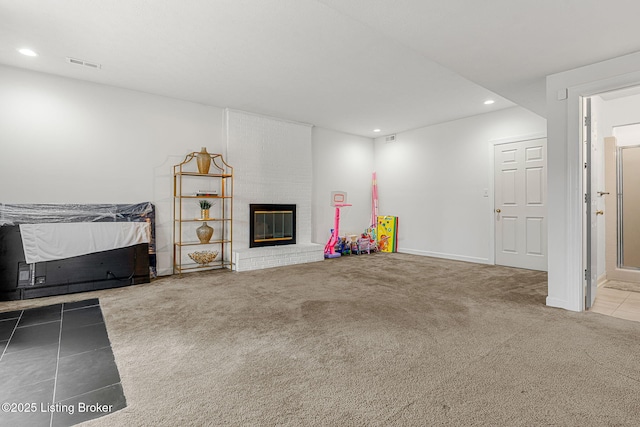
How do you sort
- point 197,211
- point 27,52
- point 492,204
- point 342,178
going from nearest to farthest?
1. point 27,52
2. point 197,211
3. point 492,204
4. point 342,178

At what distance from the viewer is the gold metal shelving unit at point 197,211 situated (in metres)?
4.77

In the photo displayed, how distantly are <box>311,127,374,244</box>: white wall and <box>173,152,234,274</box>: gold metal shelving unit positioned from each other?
1.97 m

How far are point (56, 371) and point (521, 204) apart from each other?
19.3ft

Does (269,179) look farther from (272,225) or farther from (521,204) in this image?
(521,204)

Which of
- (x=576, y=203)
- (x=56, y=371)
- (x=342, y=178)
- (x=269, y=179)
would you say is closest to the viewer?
(x=56, y=371)

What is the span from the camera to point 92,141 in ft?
13.7

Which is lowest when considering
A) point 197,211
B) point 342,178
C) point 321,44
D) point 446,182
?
point 197,211

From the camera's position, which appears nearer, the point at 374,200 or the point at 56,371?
the point at 56,371

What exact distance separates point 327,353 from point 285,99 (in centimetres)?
389

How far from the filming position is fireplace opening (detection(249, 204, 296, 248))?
17.9ft

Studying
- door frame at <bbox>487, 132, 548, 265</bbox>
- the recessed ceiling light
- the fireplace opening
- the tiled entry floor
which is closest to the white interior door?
door frame at <bbox>487, 132, 548, 265</bbox>

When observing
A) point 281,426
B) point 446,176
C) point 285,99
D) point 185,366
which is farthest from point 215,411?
point 446,176

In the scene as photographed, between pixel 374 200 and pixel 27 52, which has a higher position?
pixel 27 52

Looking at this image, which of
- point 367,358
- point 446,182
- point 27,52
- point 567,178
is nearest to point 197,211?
point 27,52
